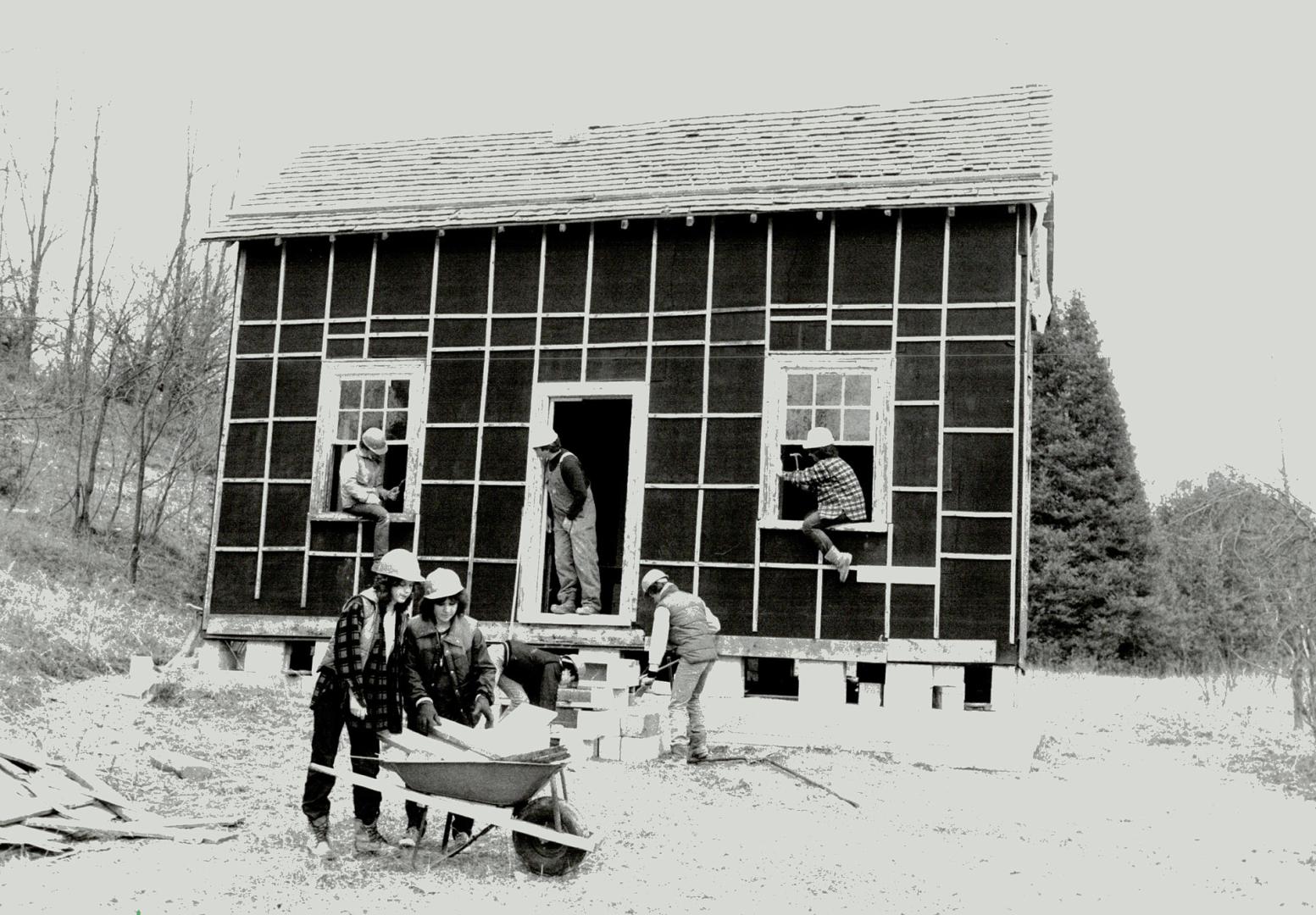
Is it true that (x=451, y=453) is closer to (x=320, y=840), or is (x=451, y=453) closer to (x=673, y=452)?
(x=673, y=452)

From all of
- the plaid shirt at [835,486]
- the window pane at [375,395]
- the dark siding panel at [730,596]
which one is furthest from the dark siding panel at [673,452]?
the window pane at [375,395]

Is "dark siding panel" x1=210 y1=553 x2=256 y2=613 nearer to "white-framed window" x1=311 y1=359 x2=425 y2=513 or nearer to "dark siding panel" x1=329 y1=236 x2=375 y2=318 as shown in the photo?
"white-framed window" x1=311 y1=359 x2=425 y2=513

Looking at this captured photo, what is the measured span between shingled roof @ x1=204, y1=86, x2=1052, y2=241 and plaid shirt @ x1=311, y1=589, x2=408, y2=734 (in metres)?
7.63

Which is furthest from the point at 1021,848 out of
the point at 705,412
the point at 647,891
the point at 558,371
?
the point at 558,371

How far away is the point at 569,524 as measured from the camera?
14.8 m

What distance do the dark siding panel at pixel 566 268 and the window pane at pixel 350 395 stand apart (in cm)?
241

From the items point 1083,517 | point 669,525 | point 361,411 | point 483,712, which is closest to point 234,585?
point 361,411

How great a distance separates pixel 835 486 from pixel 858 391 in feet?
3.75

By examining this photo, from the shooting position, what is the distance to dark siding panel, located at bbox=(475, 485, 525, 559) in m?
15.3

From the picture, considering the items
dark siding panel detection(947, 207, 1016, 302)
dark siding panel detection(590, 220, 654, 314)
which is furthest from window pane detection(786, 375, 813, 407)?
dark siding panel detection(590, 220, 654, 314)

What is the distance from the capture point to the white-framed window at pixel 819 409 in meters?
14.4

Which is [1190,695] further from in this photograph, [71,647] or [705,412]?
[71,647]

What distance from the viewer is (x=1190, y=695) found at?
66.7 feet

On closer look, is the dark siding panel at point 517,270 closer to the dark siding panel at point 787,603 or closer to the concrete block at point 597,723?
the dark siding panel at point 787,603
